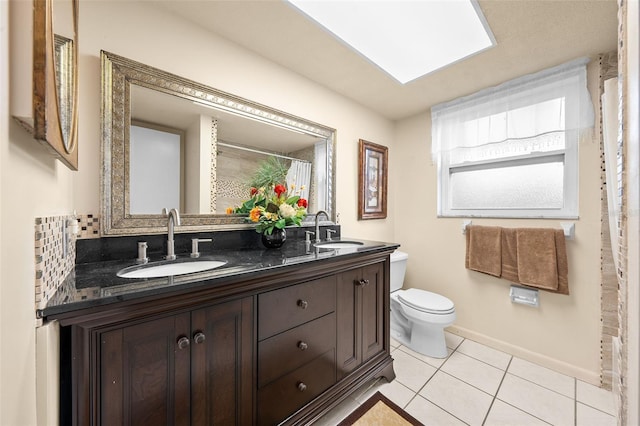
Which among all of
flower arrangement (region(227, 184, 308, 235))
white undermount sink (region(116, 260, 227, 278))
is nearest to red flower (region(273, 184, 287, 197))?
flower arrangement (region(227, 184, 308, 235))

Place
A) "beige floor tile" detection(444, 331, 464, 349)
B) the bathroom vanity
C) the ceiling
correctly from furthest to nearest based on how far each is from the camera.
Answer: "beige floor tile" detection(444, 331, 464, 349) → the ceiling → the bathroom vanity

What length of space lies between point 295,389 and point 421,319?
1.19 meters


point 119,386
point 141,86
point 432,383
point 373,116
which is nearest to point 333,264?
point 119,386

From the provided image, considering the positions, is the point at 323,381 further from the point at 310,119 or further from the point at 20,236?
the point at 310,119

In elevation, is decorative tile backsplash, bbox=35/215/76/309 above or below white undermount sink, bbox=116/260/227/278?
above

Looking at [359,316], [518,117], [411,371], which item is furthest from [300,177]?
[518,117]

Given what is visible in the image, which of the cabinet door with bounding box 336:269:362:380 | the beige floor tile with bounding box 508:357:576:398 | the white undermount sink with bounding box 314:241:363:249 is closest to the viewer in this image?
the cabinet door with bounding box 336:269:362:380

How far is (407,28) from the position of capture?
1516mm

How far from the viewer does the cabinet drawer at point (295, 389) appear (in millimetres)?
1122

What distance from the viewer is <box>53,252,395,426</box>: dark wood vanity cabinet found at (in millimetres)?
766

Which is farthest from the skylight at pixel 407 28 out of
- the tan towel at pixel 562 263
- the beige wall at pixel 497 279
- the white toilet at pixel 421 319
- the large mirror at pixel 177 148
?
the white toilet at pixel 421 319

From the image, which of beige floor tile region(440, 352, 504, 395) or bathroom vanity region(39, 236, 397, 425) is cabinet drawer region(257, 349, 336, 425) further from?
beige floor tile region(440, 352, 504, 395)

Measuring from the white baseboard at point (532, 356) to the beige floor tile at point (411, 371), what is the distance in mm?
684

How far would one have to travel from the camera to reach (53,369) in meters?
0.69
